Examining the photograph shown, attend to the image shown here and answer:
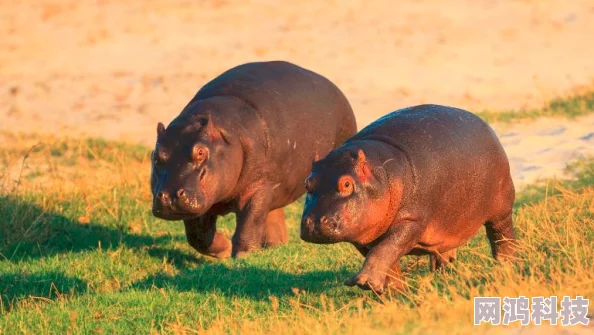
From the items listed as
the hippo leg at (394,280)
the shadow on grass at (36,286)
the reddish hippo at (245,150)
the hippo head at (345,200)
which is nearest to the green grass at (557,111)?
the reddish hippo at (245,150)

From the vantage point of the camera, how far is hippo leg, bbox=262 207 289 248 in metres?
9.57

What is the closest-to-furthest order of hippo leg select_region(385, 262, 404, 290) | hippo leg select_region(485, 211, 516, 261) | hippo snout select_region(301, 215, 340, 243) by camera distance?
1. hippo snout select_region(301, 215, 340, 243)
2. hippo leg select_region(385, 262, 404, 290)
3. hippo leg select_region(485, 211, 516, 261)

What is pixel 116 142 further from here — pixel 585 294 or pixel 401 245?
pixel 585 294

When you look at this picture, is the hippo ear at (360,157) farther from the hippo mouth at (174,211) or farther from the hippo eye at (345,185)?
the hippo mouth at (174,211)

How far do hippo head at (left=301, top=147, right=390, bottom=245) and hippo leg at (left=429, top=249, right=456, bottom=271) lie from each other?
79 cm

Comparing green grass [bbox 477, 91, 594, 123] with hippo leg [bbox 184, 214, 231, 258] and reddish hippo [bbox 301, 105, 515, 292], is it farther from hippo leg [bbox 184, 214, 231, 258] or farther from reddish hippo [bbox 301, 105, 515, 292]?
reddish hippo [bbox 301, 105, 515, 292]

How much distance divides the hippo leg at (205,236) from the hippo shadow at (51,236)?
0.37 metres

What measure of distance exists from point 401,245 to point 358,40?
1317 cm

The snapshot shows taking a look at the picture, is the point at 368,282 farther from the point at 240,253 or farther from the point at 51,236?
the point at 51,236

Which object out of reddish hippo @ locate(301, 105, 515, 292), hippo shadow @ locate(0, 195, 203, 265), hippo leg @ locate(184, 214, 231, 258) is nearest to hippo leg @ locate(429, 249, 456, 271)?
reddish hippo @ locate(301, 105, 515, 292)

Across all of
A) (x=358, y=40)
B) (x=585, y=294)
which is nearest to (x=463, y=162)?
(x=585, y=294)

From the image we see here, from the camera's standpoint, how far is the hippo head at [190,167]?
8.08 metres

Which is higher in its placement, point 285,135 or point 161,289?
point 285,135

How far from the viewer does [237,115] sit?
8914 millimetres
